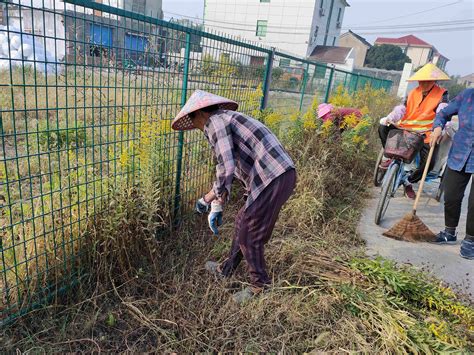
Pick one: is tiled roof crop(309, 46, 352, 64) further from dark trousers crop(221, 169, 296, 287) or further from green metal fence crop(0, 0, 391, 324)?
dark trousers crop(221, 169, 296, 287)

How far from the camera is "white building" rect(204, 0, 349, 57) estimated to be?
33.2 m

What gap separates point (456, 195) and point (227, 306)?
2.86m

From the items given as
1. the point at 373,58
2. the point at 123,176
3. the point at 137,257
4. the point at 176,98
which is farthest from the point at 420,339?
the point at 373,58

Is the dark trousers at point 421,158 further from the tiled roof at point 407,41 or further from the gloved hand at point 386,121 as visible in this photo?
the tiled roof at point 407,41

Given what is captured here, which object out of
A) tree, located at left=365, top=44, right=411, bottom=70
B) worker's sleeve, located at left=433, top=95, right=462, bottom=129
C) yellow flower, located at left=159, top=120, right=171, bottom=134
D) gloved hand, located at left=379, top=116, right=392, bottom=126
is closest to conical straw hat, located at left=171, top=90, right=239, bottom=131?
yellow flower, located at left=159, top=120, right=171, bottom=134

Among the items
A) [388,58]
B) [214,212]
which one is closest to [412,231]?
[214,212]

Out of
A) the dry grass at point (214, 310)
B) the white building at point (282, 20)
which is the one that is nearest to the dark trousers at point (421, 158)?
the dry grass at point (214, 310)

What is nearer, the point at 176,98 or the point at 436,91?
the point at 176,98

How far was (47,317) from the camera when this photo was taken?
7.44 feet

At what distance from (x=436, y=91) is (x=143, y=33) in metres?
3.67

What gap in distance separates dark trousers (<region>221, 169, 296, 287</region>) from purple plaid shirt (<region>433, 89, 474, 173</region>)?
2282mm

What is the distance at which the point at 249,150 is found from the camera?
90.7 inches

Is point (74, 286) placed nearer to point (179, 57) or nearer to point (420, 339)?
point (179, 57)

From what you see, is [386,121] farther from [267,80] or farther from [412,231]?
[267,80]
